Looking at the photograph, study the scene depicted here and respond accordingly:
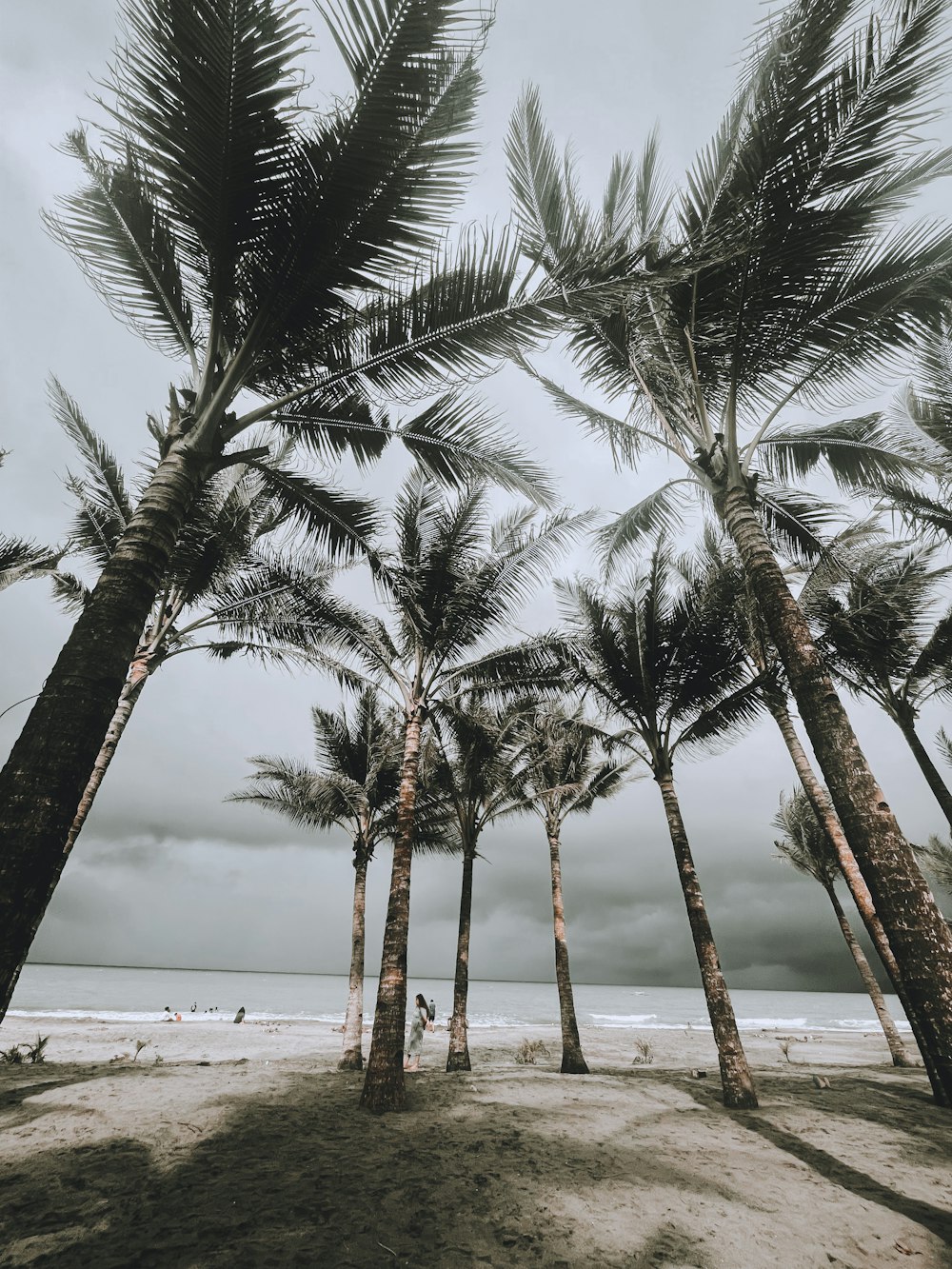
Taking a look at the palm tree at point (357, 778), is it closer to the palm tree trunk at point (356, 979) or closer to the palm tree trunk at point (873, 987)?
the palm tree trunk at point (356, 979)

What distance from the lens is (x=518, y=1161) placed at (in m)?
4.77

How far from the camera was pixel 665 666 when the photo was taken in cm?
983

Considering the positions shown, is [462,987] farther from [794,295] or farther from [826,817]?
[794,295]

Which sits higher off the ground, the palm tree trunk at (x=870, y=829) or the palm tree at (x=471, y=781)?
the palm tree at (x=471, y=781)

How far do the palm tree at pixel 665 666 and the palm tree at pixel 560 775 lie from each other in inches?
76.5

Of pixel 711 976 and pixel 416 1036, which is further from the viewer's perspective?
pixel 416 1036

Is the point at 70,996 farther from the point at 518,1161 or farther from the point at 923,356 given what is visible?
the point at 923,356

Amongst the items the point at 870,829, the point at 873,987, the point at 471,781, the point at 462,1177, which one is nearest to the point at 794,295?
the point at 870,829

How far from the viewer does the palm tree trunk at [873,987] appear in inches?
480

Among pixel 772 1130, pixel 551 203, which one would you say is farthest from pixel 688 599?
pixel 772 1130

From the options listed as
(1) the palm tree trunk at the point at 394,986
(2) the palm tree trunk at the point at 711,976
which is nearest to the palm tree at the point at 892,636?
(2) the palm tree trunk at the point at 711,976

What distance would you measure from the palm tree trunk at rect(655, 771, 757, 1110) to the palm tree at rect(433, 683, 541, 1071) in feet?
12.6

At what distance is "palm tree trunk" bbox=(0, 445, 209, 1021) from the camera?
2262 mm

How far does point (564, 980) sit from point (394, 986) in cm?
616
